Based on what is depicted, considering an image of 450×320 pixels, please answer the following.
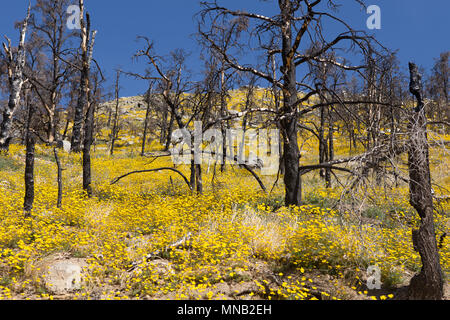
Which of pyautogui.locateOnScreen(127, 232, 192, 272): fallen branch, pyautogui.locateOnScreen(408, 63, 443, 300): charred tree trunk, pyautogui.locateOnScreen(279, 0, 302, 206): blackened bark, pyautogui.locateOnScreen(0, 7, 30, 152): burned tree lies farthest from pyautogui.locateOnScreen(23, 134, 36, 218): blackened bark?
pyautogui.locateOnScreen(0, 7, 30, 152): burned tree

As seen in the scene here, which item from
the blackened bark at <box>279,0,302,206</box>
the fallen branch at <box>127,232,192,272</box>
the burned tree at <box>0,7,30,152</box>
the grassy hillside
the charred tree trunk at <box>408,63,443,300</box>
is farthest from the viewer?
the burned tree at <box>0,7,30,152</box>

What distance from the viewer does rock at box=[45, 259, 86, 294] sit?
12.6 ft

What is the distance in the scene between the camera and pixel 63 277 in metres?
3.98

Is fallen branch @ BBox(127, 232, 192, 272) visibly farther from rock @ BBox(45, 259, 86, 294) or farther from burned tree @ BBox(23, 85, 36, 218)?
burned tree @ BBox(23, 85, 36, 218)

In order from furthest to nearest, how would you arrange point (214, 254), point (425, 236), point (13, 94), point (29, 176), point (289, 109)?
point (13, 94)
point (29, 176)
point (289, 109)
point (214, 254)
point (425, 236)

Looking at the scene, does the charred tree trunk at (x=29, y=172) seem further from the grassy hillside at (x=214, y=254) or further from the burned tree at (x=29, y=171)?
the grassy hillside at (x=214, y=254)

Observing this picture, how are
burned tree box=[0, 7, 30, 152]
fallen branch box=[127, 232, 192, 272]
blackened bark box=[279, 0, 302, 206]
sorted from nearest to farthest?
fallen branch box=[127, 232, 192, 272] → blackened bark box=[279, 0, 302, 206] → burned tree box=[0, 7, 30, 152]

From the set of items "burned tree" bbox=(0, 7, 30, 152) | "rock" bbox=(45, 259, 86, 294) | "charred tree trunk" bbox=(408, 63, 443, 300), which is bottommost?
"rock" bbox=(45, 259, 86, 294)

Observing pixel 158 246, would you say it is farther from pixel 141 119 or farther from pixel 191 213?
pixel 141 119

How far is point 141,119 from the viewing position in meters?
58.2

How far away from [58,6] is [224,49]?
22.4m

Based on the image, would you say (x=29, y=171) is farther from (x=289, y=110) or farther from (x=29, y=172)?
(x=289, y=110)

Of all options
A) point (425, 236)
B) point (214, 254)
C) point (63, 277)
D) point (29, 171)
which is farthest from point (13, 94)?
point (425, 236)
